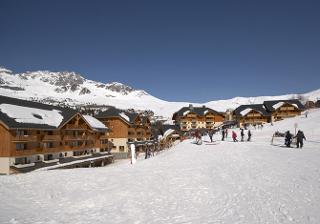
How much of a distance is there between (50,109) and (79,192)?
4446 cm

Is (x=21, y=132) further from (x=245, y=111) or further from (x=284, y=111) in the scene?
(x=284, y=111)

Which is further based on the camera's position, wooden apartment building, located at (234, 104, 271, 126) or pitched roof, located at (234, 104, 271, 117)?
pitched roof, located at (234, 104, 271, 117)

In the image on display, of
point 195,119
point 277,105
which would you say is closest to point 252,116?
point 277,105

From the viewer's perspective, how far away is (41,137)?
163ft

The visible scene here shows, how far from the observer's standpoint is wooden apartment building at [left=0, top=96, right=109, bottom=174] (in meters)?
43.3

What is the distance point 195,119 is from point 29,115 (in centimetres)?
6758

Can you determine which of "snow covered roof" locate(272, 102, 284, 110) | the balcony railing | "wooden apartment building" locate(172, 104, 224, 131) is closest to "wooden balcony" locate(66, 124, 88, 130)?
the balcony railing

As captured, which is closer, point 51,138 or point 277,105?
point 51,138

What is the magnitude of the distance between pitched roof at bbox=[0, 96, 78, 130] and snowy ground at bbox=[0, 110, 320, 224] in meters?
24.3

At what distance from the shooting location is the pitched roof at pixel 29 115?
44459mm

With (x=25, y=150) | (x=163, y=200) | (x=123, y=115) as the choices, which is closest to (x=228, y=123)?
(x=123, y=115)

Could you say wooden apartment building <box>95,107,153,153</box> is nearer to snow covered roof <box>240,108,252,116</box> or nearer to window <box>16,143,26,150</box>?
window <box>16,143,26,150</box>

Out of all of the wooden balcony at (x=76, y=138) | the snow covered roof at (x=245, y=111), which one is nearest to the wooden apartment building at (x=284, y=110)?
the snow covered roof at (x=245, y=111)

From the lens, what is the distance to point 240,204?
44.1ft
